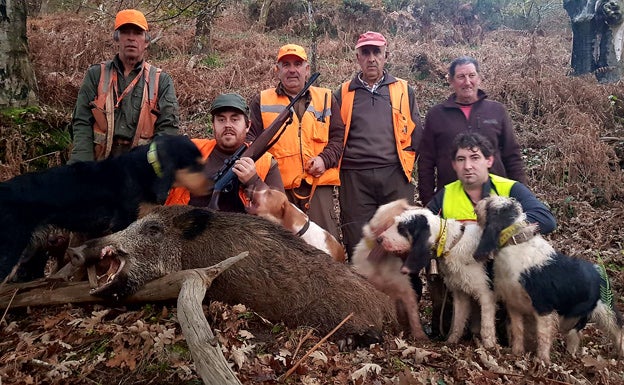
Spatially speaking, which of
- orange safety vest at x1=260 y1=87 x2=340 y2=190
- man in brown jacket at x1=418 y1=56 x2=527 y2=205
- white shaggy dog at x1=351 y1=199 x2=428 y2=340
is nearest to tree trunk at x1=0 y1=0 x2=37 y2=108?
orange safety vest at x1=260 y1=87 x2=340 y2=190

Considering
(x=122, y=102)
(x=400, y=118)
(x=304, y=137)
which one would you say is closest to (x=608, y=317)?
(x=400, y=118)

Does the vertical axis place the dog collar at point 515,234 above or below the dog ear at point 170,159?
below

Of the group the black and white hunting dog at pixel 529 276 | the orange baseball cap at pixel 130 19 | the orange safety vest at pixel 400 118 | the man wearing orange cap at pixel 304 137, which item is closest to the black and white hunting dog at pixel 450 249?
the black and white hunting dog at pixel 529 276

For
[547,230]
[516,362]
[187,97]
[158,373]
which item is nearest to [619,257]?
[547,230]

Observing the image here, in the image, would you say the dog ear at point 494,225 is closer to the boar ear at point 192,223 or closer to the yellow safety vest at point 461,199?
the yellow safety vest at point 461,199

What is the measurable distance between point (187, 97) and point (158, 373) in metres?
9.58

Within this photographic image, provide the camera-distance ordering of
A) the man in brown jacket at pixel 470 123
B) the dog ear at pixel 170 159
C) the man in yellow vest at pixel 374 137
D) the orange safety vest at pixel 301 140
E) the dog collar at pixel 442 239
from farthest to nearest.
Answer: the man in yellow vest at pixel 374 137, the orange safety vest at pixel 301 140, the man in brown jacket at pixel 470 123, the dog ear at pixel 170 159, the dog collar at pixel 442 239

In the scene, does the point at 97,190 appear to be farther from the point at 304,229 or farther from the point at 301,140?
the point at 301,140

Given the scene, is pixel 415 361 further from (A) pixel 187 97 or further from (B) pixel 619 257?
(A) pixel 187 97

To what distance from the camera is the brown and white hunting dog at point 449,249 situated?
4.29 m

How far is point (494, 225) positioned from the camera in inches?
161

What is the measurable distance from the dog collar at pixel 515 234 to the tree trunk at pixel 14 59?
6040 millimetres

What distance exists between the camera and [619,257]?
696 cm

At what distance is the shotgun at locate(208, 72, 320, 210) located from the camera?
493cm
